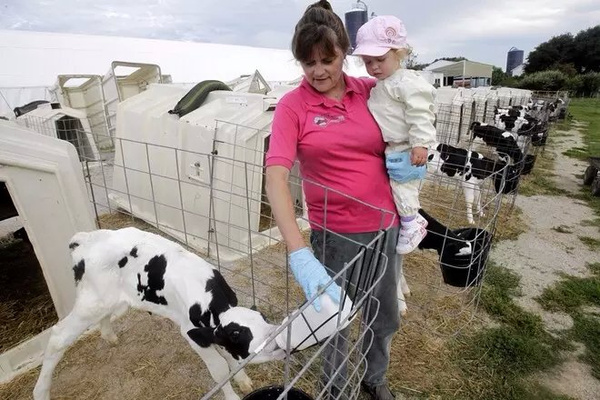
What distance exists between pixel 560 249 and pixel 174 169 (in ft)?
16.2

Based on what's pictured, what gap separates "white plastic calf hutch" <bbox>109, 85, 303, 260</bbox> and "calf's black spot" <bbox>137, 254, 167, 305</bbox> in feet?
4.83

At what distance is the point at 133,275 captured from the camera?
2383mm

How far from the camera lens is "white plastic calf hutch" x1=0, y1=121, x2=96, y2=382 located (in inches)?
101

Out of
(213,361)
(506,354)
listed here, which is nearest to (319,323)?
(213,361)

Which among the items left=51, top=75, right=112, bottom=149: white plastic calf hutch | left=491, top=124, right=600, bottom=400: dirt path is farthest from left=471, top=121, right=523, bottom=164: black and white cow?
left=51, top=75, right=112, bottom=149: white plastic calf hutch

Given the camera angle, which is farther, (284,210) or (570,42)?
(570,42)

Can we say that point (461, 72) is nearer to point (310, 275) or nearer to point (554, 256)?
point (554, 256)

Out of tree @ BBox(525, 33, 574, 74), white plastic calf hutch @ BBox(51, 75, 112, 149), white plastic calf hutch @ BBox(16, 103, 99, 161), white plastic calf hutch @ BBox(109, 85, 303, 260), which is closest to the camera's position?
white plastic calf hutch @ BBox(109, 85, 303, 260)

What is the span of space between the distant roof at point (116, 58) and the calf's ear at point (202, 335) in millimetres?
11782

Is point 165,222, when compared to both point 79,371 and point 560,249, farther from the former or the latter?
point 560,249

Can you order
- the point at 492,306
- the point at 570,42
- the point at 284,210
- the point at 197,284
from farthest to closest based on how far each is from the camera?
the point at 570,42 → the point at 492,306 → the point at 197,284 → the point at 284,210

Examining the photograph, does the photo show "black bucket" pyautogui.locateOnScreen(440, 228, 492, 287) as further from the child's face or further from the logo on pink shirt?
the logo on pink shirt

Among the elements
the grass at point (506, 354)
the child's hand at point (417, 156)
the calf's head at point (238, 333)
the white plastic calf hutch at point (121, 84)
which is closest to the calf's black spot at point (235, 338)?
the calf's head at point (238, 333)

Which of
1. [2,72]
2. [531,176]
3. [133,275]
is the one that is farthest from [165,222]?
[2,72]
